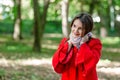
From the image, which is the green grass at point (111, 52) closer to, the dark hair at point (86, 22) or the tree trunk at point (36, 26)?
the tree trunk at point (36, 26)

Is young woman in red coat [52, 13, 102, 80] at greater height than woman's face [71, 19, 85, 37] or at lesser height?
lesser

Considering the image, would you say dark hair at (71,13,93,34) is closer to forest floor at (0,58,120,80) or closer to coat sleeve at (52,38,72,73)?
coat sleeve at (52,38,72,73)

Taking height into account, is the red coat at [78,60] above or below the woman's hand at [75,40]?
below

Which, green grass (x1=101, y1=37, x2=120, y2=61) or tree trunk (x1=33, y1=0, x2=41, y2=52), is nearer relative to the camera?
tree trunk (x1=33, y1=0, x2=41, y2=52)

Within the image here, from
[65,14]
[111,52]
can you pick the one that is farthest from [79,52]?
[111,52]

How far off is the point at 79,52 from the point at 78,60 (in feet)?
0.30

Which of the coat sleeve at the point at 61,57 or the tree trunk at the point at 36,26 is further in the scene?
the tree trunk at the point at 36,26

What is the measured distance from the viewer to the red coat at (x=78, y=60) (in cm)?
388

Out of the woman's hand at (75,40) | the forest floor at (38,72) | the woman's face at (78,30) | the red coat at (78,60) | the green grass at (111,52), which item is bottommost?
the green grass at (111,52)

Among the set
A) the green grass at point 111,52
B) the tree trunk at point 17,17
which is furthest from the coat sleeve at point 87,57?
the tree trunk at point 17,17

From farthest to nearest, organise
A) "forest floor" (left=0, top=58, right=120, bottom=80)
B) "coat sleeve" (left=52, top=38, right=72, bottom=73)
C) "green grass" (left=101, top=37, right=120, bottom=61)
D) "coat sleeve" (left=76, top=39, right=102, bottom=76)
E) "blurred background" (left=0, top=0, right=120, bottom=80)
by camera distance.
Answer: "green grass" (left=101, top=37, right=120, bottom=61) → "blurred background" (left=0, top=0, right=120, bottom=80) → "forest floor" (left=0, top=58, right=120, bottom=80) → "coat sleeve" (left=52, top=38, right=72, bottom=73) → "coat sleeve" (left=76, top=39, right=102, bottom=76)

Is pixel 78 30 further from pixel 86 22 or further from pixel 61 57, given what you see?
pixel 61 57

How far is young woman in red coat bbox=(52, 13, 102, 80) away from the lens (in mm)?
3891

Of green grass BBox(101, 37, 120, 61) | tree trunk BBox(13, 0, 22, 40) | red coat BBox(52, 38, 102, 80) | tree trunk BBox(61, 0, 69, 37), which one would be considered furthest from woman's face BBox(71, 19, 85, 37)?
tree trunk BBox(13, 0, 22, 40)
